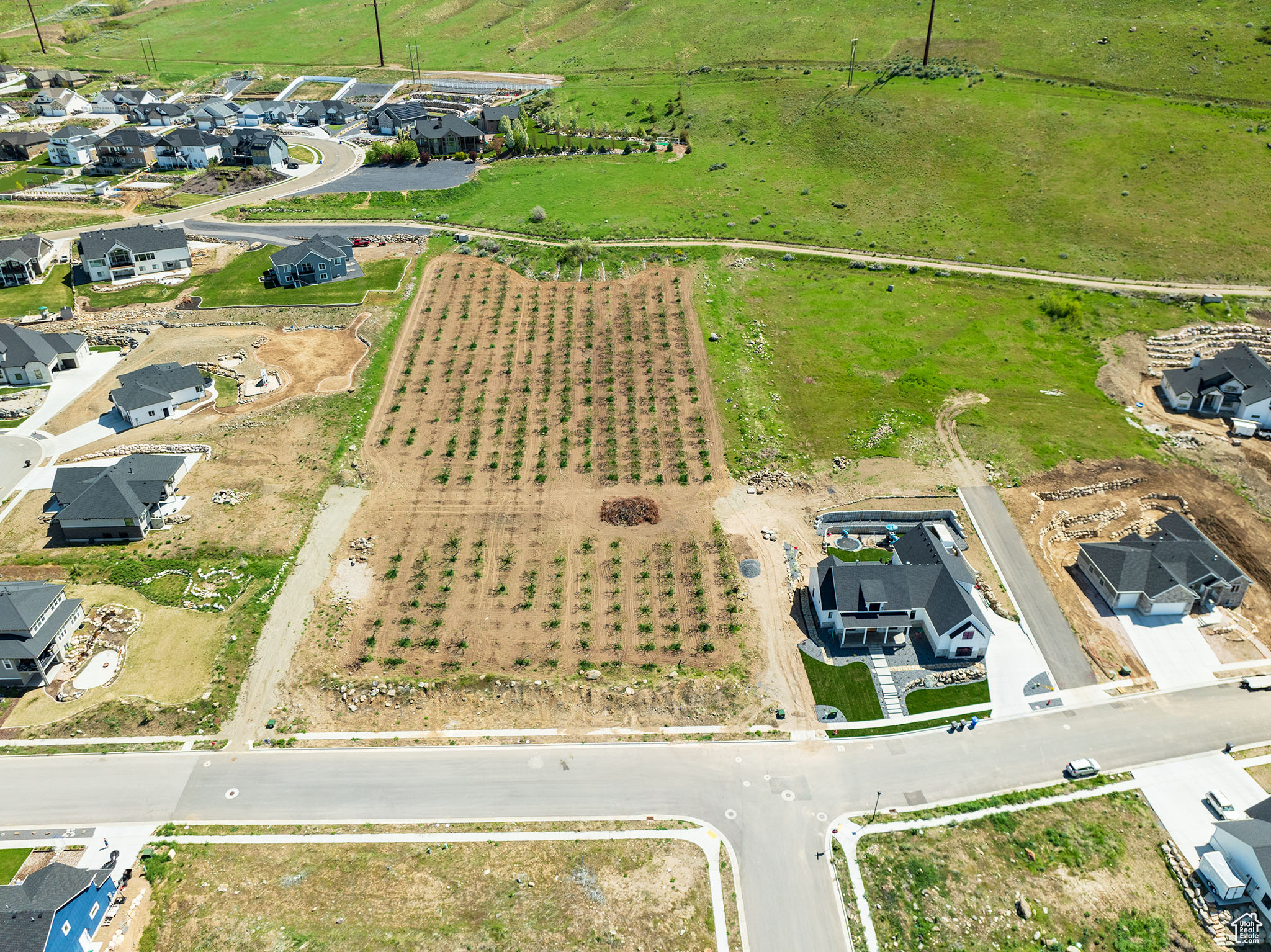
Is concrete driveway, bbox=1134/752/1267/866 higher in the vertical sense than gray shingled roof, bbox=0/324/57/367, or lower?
lower

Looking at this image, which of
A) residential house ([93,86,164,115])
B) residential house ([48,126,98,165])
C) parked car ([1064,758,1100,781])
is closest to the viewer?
parked car ([1064,758,1100,781])

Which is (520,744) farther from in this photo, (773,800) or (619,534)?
(619,534)

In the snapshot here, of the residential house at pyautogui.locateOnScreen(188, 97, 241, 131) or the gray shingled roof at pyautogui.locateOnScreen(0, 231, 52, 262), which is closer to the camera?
the gray shingled roof at pyautogui.locateOnScreen(0, 231, 52, 262)

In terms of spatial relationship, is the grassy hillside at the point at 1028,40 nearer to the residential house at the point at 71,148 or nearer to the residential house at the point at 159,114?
the residential house at the point at 159,114

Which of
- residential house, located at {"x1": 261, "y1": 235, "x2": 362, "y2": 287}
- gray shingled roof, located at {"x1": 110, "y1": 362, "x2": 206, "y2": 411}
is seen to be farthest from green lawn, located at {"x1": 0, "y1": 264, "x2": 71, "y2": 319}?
gray shingled roof, located at {"x1": 110, "y1": 362, "x2": 206, "y2": 411}

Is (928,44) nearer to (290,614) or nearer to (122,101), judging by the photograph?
(290,614)

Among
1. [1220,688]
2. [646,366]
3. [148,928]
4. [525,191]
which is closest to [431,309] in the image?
[646,366]

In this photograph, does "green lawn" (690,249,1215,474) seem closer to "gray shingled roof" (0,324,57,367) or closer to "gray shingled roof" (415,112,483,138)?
"gray shingled roof" (415,112,483,138)

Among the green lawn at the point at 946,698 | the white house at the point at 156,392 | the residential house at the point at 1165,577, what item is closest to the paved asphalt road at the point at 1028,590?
the residential house at the point at 1165,577
